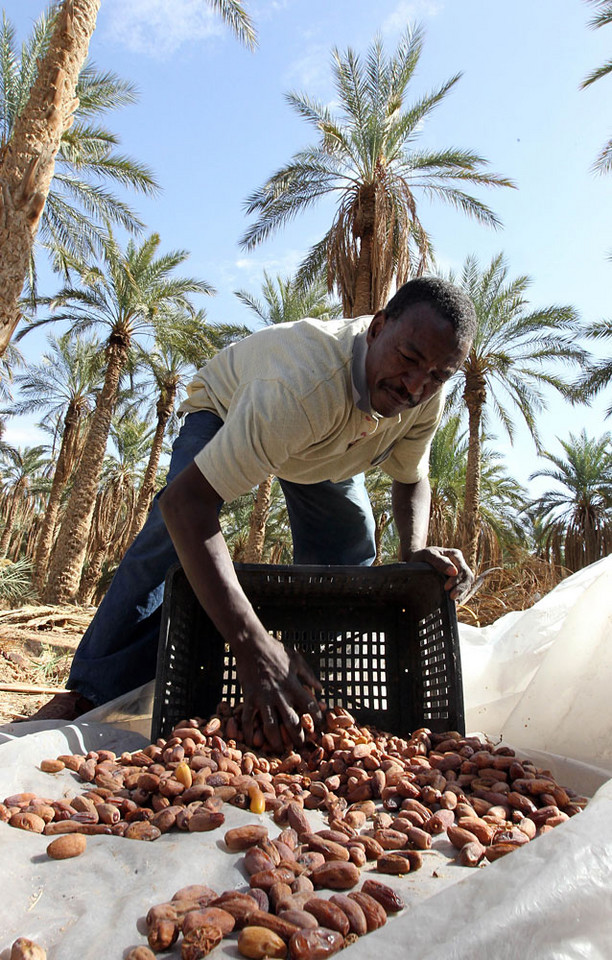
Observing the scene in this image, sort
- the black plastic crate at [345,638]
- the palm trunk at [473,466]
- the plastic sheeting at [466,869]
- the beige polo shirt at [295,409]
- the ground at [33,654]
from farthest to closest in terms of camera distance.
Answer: the palm trunk at [473,466] → the ground at [33,654] → the black plastic crate at [345,638] → the beige polo shirt at [295,409] → the plastic sheeting at [466,869]

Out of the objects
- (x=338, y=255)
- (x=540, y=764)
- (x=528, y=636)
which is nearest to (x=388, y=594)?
(x=528, y=636)

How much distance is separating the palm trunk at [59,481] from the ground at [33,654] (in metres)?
7.28

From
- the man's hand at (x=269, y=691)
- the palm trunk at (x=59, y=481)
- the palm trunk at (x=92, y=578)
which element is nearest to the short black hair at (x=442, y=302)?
the man's hand at (x=269, y=691)

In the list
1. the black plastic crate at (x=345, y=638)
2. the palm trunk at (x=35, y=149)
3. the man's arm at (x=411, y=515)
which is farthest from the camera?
the palm trunk at (x=35, y=149)

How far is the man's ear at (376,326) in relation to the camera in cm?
197

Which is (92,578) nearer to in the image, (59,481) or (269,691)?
(59,481)

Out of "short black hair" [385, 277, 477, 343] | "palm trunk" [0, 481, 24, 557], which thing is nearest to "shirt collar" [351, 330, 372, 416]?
"short black hair" [385, 277, 477, 343]

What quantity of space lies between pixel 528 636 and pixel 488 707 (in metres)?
0.28

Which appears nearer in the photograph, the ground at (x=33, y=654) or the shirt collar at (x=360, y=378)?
the shirt collar at (x=360, y=378)

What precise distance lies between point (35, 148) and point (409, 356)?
512 centimetres

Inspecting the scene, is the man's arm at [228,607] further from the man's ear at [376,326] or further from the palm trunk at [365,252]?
the palm trunk at [365,252]

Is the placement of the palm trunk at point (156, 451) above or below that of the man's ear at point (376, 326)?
above

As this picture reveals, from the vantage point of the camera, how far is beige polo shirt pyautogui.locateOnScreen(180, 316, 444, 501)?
1773 mm

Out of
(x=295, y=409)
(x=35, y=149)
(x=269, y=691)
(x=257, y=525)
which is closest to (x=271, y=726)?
(x=269, y=691)
